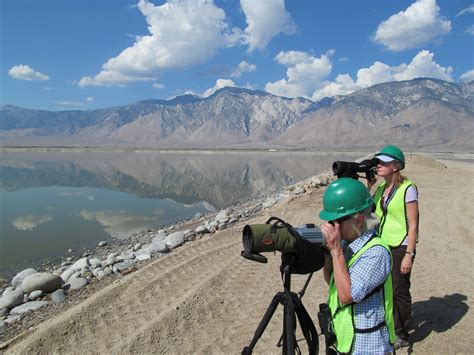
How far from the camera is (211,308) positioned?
17.1 ft

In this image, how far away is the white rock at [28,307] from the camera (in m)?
6.29

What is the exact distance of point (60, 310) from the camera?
A: 6113 mm

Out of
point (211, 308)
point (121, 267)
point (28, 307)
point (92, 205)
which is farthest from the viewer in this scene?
point (92, 205)

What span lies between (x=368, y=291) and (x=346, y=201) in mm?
503

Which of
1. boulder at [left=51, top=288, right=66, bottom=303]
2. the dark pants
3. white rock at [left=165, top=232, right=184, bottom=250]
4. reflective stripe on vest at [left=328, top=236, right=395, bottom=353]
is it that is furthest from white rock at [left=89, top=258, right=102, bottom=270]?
reflective stripe on vest at [left=328, top=236, right=395, bottom=353]

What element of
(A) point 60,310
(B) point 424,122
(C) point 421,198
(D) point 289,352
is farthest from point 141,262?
(B) point 424,122

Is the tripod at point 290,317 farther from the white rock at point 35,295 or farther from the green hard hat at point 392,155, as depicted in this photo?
the white rock at point 35,295

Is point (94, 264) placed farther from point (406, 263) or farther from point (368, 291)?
point (368, 291)

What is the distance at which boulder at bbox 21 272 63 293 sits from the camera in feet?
23.3

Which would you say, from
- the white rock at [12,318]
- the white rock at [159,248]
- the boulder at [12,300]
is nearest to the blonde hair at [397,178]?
the white rock at [12,318]

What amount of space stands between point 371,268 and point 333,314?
417 millimetres

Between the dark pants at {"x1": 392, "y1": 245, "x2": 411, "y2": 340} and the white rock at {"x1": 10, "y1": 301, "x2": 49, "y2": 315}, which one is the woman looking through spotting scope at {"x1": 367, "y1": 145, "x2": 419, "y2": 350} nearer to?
the dark pants at {"x1": 392, "y1": 245, "x2": 411, "y2": 340}

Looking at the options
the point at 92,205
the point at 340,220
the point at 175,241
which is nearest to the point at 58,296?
the point at 175,241

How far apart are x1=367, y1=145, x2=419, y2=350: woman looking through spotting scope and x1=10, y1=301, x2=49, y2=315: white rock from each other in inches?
217
